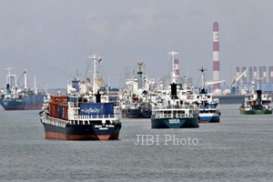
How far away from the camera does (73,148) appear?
11344 cm

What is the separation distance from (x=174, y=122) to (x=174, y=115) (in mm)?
1973

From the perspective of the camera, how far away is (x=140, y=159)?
99.9m

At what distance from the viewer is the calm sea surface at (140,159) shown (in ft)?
276

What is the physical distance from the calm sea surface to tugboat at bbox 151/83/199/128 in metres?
18.3

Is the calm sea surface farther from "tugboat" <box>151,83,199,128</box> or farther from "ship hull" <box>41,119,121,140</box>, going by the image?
"tugboat" <box>151,83,199,128</box>

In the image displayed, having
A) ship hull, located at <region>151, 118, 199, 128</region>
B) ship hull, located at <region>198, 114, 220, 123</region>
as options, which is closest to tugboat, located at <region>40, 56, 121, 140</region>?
ship hull, located at <region>151, 118, 199, 128</region>

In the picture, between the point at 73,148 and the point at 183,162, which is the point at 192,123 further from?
the point at 183,162

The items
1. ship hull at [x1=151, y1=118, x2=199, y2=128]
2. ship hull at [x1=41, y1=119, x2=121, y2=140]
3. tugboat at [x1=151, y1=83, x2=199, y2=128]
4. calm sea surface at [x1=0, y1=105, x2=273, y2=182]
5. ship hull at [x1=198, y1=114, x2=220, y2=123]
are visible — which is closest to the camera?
calm sea surface at [x1=0, y1=105, x2=273, y2=182]

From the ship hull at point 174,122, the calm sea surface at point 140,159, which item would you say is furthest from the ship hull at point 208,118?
the calm sea surface at point 140,159

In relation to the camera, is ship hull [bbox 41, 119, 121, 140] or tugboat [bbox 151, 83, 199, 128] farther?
tugboat [bbox 151, 83, 199, 128]

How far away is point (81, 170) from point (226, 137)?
56518mm

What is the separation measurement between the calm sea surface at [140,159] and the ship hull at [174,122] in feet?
57.4

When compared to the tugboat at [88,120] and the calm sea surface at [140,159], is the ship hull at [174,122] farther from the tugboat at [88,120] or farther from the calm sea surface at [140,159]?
the tugboat at [88,120]

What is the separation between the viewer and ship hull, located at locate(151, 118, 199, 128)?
15975 cm
